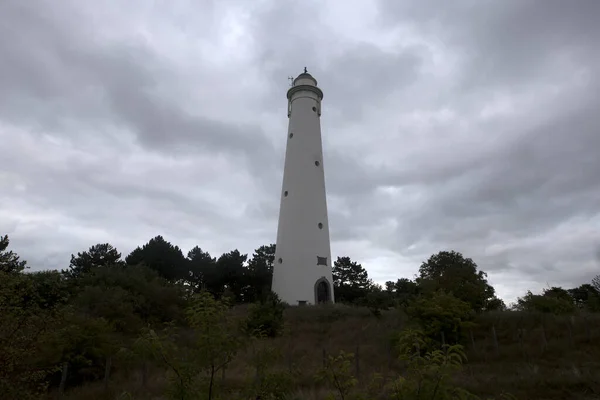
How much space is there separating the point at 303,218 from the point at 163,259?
18001mm

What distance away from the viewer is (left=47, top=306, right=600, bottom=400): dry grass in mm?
10016

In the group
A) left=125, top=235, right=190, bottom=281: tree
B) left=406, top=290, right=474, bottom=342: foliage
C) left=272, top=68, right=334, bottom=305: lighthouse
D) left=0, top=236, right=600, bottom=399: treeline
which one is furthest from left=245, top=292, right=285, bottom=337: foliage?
left=125, top=235, right=190, bottom=281: tree

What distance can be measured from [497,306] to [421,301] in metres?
9.60

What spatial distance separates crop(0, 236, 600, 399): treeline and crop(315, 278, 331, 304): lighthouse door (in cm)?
271

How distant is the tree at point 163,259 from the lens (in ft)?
120

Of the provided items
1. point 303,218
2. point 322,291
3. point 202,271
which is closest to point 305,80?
point 303,218

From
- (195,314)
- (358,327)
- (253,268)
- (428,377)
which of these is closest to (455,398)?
(428,377)

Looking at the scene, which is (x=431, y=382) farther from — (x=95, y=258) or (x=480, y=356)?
(x=95, y=258)

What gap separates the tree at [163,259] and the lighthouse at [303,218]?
14794 mm

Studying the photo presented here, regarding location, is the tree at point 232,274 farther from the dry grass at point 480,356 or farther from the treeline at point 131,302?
the dry grass at point 480,356

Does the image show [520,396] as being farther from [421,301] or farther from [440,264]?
[440,264]

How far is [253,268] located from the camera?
1447 inches

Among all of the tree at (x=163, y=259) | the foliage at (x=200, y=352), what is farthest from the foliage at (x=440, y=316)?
the tree at (x=163, y=259)

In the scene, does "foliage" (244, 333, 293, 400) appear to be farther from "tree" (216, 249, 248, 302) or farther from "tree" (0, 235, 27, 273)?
"tree" (216, 249, 248, 302)
